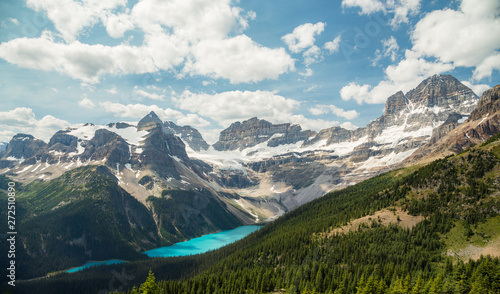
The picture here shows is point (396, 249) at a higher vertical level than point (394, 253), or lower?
higher

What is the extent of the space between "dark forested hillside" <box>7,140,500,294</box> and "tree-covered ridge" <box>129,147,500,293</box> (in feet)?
0.77

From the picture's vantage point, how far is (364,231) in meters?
98.1

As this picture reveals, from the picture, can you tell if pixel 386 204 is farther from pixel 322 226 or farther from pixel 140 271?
pixel 140 271

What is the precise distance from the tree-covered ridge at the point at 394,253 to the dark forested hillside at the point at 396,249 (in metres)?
0.23

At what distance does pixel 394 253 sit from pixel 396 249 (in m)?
1.54

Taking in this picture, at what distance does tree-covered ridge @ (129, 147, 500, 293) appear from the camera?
2557 inches

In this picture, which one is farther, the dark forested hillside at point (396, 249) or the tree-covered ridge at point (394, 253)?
the dark forested hillside at point (396, 249)

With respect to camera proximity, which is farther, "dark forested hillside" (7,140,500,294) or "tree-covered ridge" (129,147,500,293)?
"dark forested hillside" (7,140,500,294)

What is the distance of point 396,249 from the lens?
84.2 metres

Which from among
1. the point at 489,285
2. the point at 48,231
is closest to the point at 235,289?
the point at 489,285

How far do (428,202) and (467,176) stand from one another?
15438 mm

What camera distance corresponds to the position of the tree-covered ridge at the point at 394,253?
6494 centimetres

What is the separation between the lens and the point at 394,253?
274ft

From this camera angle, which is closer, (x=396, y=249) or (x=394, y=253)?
(x=394, y=253)
